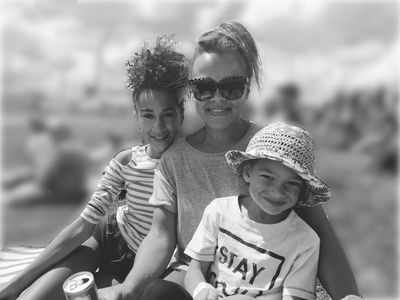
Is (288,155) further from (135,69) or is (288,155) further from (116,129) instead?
(116,129)

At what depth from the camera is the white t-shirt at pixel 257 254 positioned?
4.45ft

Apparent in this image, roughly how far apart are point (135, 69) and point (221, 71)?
42 centimetres

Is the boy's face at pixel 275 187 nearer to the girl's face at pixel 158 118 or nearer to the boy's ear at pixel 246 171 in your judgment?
the boy's ear at pixel 246 171

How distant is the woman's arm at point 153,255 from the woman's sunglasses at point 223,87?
425mm

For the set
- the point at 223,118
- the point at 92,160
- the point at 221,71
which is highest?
the point at 221,71

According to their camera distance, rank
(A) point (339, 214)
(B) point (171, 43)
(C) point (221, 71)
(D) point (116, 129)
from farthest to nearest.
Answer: (A) point (339, 214)
(D) point (116, 129)
(B) point (171, 43)
(C) point (221, 71)

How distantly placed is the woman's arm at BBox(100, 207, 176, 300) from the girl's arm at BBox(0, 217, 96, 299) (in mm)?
A: 292

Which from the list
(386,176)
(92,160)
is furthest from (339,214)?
(92,160)

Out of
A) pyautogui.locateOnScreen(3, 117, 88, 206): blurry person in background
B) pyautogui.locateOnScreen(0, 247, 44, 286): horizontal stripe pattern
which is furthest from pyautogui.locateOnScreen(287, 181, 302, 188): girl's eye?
pyautogui.locateOnScreen(3, 117, 88, 206): blurry person in background

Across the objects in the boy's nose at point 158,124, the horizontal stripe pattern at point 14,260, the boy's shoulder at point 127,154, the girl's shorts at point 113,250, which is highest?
the boy's nose at point 158,124

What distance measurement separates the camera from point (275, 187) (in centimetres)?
137

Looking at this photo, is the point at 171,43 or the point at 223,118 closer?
the point at 223,118

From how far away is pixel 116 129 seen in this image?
571 centimetres

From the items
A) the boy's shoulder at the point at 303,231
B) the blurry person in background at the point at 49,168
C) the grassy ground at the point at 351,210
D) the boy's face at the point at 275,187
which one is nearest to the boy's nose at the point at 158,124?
the boy's face at the point at 275,187
